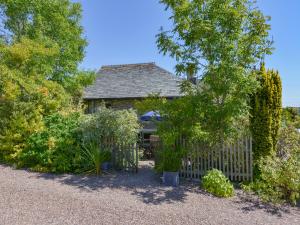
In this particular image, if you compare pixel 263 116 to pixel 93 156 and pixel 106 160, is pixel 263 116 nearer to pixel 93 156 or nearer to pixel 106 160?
pixel 106 160

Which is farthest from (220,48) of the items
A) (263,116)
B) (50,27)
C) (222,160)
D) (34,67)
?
(50,27)

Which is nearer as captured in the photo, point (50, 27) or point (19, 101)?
point (19, 101)

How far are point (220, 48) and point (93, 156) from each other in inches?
199

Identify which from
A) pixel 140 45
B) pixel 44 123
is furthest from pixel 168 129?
pixel 140 45

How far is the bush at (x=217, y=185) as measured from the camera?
5695 millimetres

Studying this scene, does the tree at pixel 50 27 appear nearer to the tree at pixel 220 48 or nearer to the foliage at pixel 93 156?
the foliage at pixel 93 156

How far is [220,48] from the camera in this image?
6527mm

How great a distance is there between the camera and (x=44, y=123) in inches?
347

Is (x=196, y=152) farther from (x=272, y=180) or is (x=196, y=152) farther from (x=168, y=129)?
(x=272, y=180)

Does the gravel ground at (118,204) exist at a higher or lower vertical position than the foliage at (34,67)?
lower

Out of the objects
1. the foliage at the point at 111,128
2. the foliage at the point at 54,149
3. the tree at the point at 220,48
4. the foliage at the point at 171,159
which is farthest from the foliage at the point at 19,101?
the tree at the point at 220,48

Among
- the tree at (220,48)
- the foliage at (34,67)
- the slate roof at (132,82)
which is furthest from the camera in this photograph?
the slate roof at (132,82)

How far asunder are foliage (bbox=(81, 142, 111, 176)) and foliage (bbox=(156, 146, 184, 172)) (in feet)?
6.34

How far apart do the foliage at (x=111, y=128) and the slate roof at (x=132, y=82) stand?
27.5 ft
